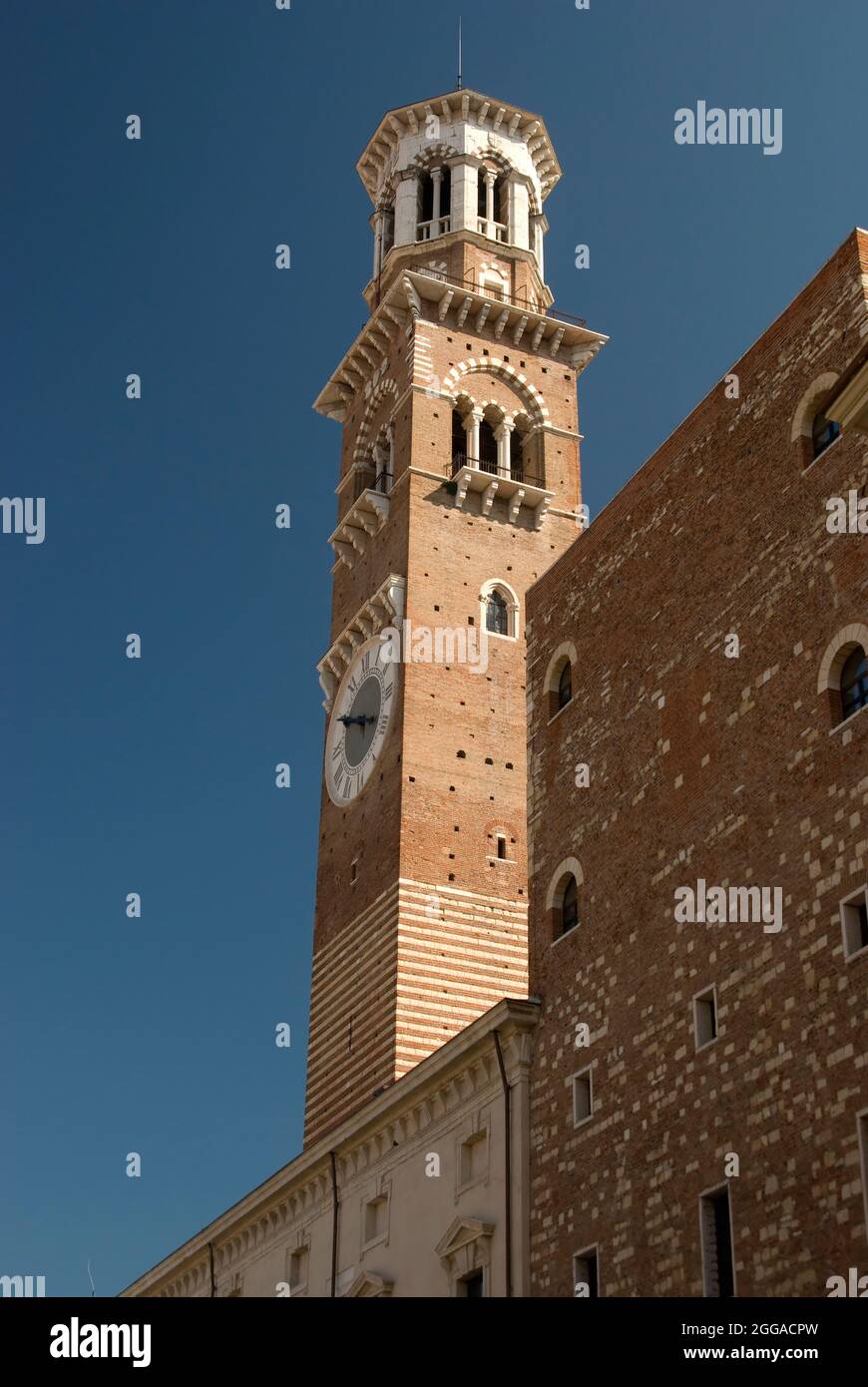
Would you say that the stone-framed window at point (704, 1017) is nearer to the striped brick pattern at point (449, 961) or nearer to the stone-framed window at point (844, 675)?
the stone-framed window at point (844, 675)

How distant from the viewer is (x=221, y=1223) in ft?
114

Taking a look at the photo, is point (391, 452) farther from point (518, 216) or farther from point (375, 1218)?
point (375, 1218)

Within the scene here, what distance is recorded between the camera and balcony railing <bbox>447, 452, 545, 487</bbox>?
42188 millimetres

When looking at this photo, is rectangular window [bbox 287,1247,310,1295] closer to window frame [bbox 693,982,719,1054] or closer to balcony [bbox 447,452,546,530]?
window frame [bbox 693,982,719,1054]

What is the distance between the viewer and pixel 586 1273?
2278cm

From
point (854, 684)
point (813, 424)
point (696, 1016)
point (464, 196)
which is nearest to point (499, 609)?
point (464, 196)

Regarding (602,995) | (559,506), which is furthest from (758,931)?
(559,506)

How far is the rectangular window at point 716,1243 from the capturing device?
20000 mm

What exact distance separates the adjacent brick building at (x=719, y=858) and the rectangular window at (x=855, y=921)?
2cm

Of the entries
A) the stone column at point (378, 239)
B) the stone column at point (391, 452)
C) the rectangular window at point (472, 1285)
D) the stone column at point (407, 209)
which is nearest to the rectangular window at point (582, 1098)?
the rectangular window at point (472, 1285)

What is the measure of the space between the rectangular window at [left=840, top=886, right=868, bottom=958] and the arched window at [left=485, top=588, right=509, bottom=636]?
850 inches

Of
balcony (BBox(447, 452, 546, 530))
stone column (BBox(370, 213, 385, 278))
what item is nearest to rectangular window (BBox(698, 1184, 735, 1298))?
balcony (BBox(447, 452, 546, 530))

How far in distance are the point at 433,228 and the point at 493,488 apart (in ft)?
32.4
